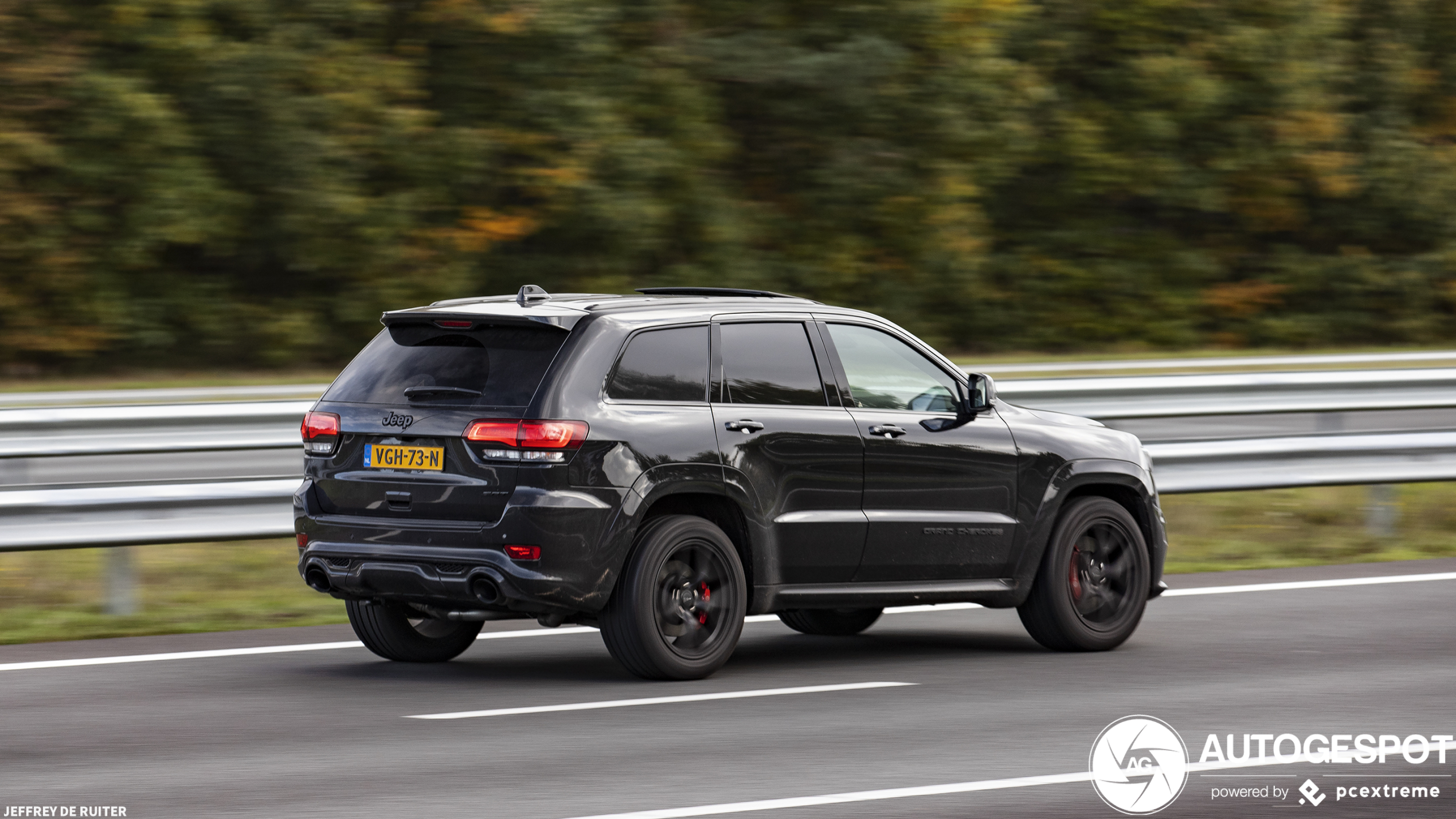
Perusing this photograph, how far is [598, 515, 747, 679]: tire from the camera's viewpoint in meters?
8.38

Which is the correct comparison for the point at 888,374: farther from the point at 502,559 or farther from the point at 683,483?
the point at 502,559

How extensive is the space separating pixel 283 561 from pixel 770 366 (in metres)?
4.58

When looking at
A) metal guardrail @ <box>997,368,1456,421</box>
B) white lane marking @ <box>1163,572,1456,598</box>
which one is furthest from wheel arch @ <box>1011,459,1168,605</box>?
metal guardrail @ <box>997,368,1456,421</box>

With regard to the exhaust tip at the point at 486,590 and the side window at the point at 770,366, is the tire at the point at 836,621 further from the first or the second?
the exhaust tip at the point at 486,590

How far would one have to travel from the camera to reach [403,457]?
334 inches

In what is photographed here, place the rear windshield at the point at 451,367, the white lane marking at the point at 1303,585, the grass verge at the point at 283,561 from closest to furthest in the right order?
the rear windshield at the point at 451,367 < the grass verge at the point at 283,561 < the white lane marking at the point at 1303,585

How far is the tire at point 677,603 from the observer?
8.38 meters

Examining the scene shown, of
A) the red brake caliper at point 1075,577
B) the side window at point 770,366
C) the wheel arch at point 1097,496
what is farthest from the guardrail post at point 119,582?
the red brake caliper at point 1075,577

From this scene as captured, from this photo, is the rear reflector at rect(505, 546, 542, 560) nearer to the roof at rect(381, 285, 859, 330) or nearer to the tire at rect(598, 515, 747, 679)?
the tire at rect(598, 515, 747, 679)

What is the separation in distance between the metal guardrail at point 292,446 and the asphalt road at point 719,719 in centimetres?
73

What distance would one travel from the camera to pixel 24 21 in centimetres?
2588

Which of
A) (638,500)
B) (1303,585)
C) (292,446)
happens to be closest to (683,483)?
(638,500)

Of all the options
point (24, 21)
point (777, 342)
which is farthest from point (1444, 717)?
point (24, 21)

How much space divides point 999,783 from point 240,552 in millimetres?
7069
